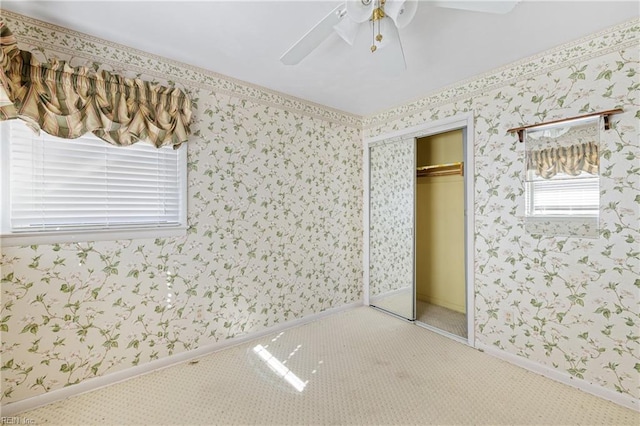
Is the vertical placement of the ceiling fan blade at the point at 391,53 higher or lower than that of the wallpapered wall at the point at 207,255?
higher

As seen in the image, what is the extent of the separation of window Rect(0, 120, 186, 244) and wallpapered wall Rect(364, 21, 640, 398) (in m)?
2.59

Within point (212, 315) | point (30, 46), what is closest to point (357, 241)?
point (212, 315)

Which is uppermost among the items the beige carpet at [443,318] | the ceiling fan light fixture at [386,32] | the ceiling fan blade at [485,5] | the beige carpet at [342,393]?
the ceiling fan light fixture at [386,32]

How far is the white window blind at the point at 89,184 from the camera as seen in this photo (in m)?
1.77

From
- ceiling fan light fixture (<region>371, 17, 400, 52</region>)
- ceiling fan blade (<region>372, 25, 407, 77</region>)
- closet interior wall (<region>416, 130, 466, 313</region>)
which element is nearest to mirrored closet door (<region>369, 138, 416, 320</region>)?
closet interior wall (<region>416, 130, 466, 313</region>)

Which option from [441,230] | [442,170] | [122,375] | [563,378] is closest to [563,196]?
[563,378]

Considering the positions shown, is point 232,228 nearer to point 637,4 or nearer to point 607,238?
point 607,238

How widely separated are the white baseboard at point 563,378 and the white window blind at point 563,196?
1.15 meters

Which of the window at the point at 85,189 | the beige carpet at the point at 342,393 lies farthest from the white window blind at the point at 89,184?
the beige carpet at the point at 342,393

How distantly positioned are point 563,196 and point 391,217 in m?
1.64

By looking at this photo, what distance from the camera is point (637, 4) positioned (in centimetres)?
167

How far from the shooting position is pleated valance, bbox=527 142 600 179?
76.5 inches

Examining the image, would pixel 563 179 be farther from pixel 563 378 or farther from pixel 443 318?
pixel 443 318

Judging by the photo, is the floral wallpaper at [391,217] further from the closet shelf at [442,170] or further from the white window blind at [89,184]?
the white window blind at [89,184]
